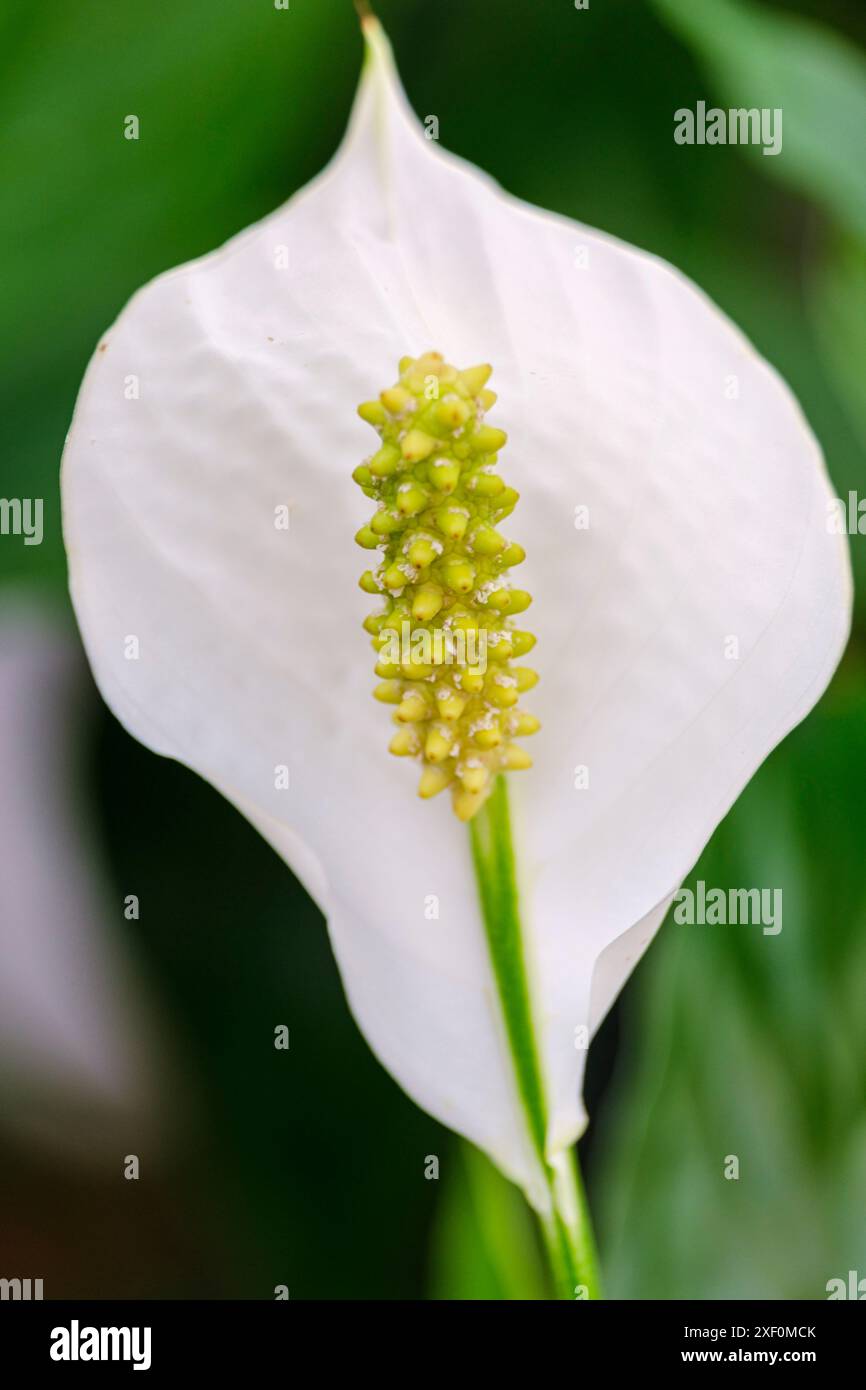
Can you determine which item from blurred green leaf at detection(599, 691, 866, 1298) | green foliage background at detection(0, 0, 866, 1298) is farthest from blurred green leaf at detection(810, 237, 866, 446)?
blurred green leaf at detection(599, 691, 866, 1298)

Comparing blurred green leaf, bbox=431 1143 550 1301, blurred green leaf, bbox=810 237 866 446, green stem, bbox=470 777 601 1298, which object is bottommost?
blurred green leaf, bbox=431 1143 550 1301

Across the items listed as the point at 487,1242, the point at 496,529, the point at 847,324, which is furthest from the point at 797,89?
the point at 487,1242

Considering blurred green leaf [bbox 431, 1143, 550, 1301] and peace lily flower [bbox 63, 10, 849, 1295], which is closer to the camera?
peace lily flower [bbox 63, 10, 849, 1295]

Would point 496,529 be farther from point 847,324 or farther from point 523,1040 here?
point 847,324

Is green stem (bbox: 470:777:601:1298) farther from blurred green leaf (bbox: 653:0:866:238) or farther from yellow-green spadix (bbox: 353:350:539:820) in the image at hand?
blurred green leaf (bbox: 653:0:866:238)
